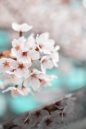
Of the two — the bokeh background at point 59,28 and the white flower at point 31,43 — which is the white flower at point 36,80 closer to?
the white flower at point 31,43

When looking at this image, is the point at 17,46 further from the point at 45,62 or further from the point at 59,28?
the point at 59,28

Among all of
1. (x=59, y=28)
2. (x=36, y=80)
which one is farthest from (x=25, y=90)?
(x=59, y=28)

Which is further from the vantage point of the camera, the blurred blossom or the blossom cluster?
the blurred blossom

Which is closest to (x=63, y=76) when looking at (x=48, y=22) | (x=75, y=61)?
(x=75, y=61)

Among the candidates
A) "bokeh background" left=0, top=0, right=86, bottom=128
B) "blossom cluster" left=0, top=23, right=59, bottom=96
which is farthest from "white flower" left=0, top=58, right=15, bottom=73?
"bokeh background" left=0, top=0, right=86, bottom=128

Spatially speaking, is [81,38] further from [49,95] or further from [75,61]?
[49,95]

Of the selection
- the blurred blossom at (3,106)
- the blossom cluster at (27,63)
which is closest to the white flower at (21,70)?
the blossom cluster at (27,63)

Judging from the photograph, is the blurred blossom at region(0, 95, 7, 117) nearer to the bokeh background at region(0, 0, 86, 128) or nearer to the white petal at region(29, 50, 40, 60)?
the bokeh background at region(0, 0, 86, 128)
